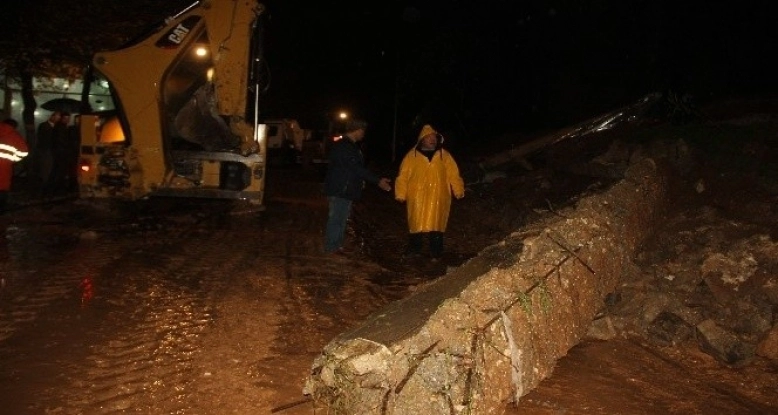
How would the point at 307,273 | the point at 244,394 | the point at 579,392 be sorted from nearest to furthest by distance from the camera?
the point at 244,394, the point at 579,392, the point at 307,273

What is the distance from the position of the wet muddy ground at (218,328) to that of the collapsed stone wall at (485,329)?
0.30m

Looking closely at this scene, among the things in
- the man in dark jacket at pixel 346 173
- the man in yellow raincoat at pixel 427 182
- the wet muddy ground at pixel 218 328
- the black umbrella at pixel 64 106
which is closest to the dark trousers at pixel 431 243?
the man in yellow raincoat at pixel 427 182

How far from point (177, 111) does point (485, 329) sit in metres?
9.28

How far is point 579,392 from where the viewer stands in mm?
4230

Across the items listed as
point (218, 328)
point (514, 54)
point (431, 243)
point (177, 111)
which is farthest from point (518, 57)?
point (218, 328)

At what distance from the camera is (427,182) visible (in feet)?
25.6

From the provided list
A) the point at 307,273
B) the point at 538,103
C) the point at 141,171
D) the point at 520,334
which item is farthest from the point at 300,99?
the point at 520,334

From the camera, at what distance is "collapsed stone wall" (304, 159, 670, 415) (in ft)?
11.2

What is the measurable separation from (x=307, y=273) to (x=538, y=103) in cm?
1453

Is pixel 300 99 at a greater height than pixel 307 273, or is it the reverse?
pixel 300 99

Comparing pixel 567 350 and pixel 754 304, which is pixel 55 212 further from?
pixel 754 304

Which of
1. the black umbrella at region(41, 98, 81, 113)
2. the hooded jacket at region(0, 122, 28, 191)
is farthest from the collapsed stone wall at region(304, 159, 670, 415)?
the black umbrella at region(41, 98, 81, 113)

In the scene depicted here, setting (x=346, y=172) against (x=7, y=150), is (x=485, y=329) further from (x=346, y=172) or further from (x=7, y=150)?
(x=7, y=150)

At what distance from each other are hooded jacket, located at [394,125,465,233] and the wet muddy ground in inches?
21.5
